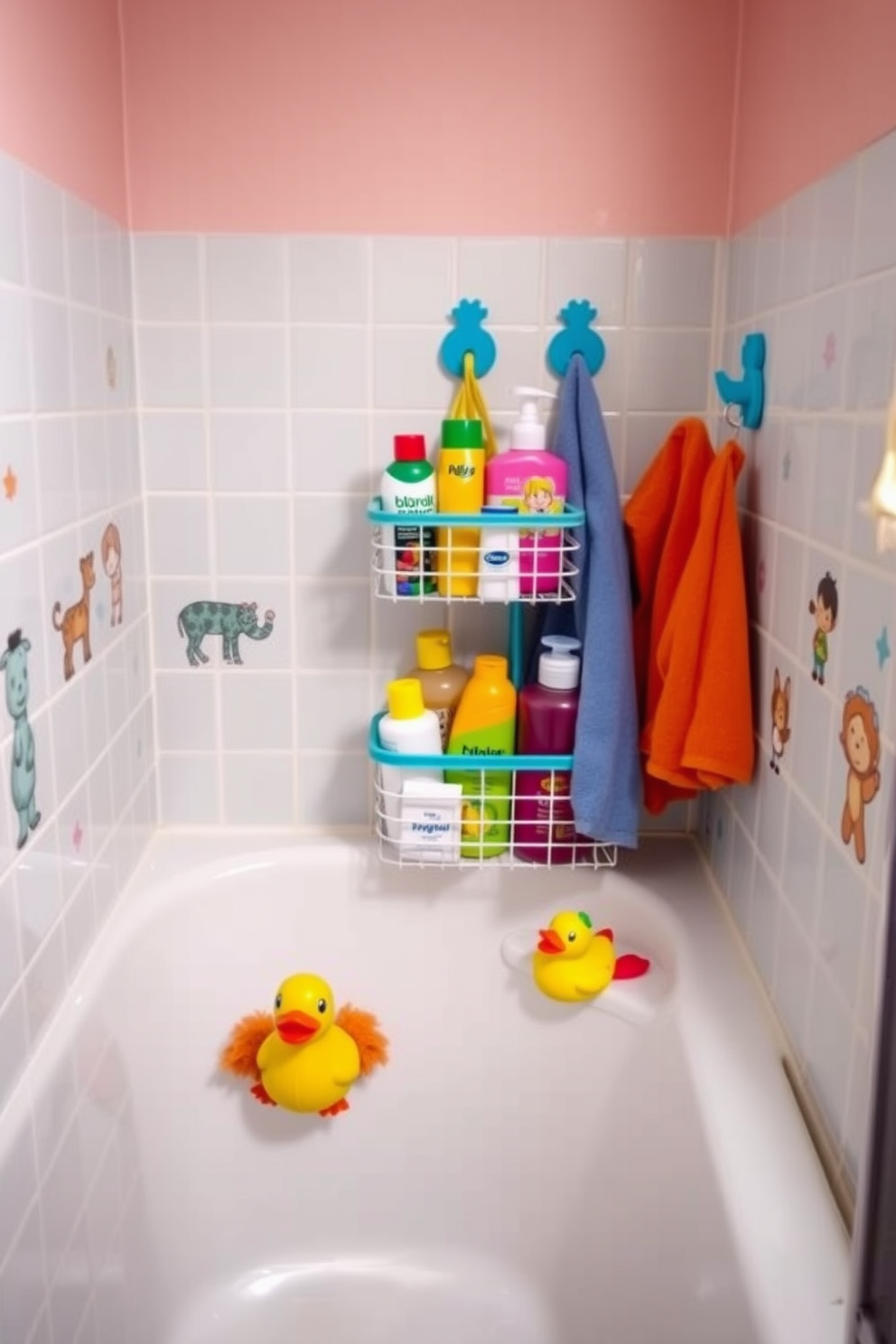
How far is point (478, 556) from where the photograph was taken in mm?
1374

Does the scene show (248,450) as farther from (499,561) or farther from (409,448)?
(499,561)

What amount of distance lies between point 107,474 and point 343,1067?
0.77m

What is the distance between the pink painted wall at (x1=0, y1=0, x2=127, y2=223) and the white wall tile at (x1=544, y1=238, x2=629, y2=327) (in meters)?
0.55

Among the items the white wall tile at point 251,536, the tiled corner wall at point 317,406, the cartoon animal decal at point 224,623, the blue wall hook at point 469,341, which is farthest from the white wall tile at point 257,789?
the blue wall hook at point 469,341

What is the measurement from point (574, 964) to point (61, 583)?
739 mm

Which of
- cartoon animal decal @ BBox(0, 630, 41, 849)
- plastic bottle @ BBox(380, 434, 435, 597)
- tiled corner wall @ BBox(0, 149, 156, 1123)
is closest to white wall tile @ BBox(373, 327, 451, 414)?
plastic bottle @ BBox(380, 434, 435, 597)

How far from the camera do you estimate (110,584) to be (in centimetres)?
134

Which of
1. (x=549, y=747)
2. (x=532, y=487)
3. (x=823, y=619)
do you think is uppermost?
(x=532, y=487)

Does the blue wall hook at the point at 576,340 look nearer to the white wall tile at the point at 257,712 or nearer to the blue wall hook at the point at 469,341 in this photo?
the blue wall hook at the point at 469,341

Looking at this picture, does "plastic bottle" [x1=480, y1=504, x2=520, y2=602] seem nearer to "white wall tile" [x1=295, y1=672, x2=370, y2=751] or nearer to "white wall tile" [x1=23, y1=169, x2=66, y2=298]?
"white wall tile" [x1=295, y1=672, x2=370, y2=751]

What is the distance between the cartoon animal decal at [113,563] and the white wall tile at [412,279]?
44 cm

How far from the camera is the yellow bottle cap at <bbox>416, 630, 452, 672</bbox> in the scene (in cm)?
150

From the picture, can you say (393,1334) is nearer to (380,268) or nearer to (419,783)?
(419,783)

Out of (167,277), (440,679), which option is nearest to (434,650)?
(440,679)
